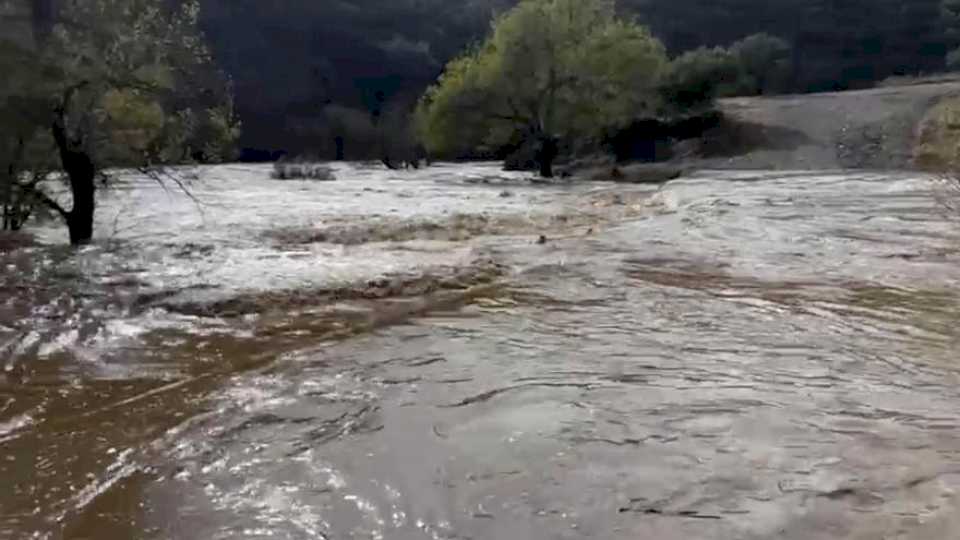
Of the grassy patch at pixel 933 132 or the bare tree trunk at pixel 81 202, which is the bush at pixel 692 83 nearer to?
the grassy patch at pixel 933 132

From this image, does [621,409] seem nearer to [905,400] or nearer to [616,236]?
[905,400]

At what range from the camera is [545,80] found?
34.5m

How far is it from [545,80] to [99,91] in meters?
23.3

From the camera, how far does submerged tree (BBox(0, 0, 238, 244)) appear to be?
1191cm

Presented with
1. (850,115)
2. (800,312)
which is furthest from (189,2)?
(850,115)

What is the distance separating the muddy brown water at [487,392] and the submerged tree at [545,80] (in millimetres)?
22102

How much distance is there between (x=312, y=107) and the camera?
8069 centimetres

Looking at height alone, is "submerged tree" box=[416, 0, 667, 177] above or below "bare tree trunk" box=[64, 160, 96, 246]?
above

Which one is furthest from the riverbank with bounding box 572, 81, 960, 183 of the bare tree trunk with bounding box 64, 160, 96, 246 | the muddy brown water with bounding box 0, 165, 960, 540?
the bare tree trunk with bounding box 64, 160, 96, 246

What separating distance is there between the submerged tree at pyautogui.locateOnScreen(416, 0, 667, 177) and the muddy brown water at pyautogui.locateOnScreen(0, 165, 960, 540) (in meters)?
22.1

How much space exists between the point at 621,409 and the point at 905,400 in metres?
1.50

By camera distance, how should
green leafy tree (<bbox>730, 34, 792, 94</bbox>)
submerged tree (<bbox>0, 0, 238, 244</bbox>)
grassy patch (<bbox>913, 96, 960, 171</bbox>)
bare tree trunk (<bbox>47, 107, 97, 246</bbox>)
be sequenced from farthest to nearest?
green leafy tree (<bbox>730, 34, 792, 94</bbox>), grassy patch (<bbox>913, 96, 960, 171</bbox>), bare tree trunk (<bbox>47, 107, 97, 246</bbox>), submerged tree (<bbox>0, 0, 238, 244</bbox>)

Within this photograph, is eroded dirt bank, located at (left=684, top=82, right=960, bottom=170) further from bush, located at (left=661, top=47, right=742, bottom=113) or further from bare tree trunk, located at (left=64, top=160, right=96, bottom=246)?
bare tree trunk, located at (left=64, top=160, right=96, bottom=246)

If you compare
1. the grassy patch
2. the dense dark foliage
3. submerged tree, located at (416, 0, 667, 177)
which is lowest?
the grassy patch
